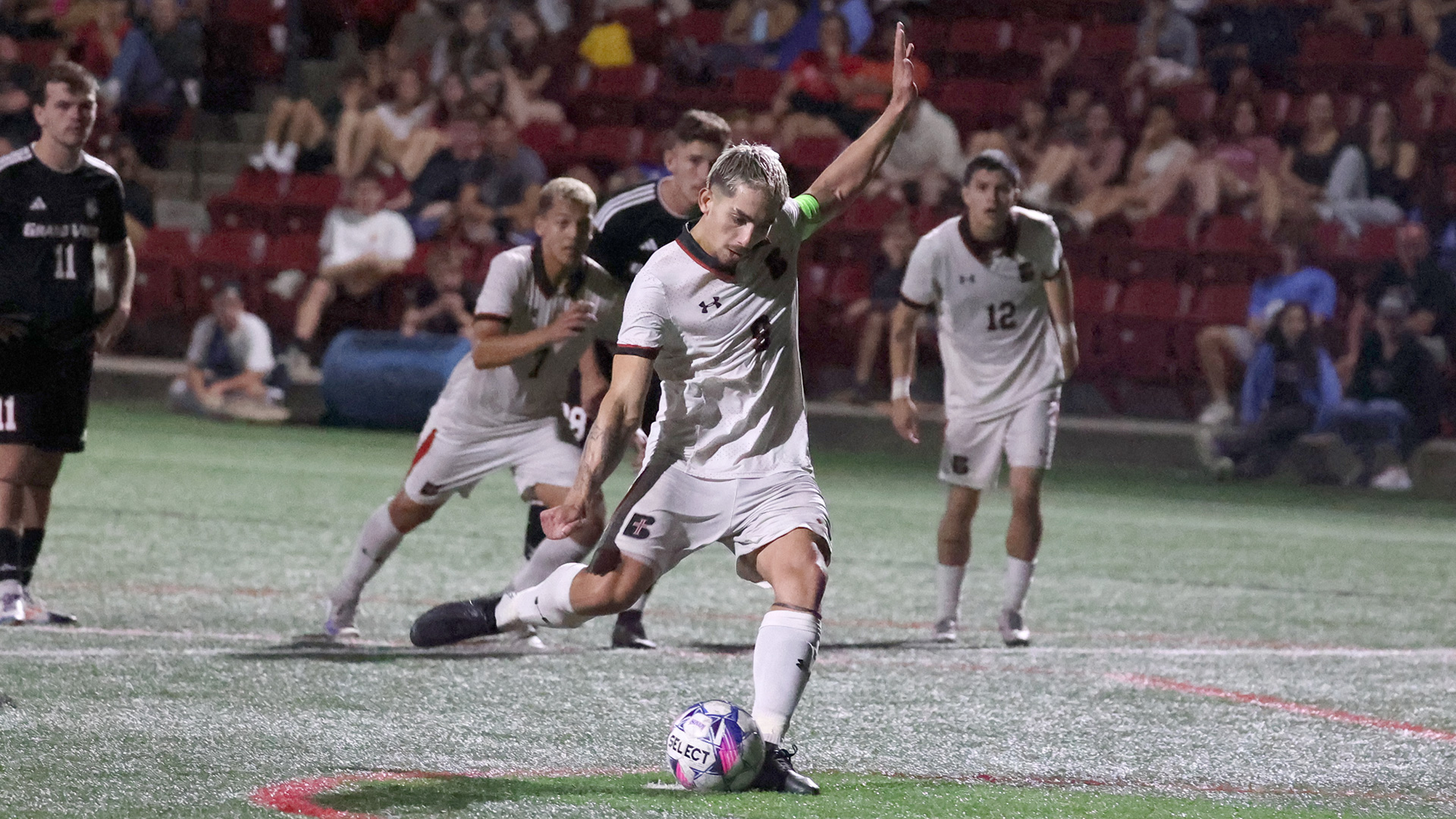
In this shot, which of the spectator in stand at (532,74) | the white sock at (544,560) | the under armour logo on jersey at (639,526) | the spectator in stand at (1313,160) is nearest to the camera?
the under armour logo on jersey at (639,526)

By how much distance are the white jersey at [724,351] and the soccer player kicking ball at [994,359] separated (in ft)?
9.15

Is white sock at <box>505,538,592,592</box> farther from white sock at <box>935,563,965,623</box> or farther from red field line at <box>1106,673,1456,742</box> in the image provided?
red field line at <box>1106,673,1456,742</box>

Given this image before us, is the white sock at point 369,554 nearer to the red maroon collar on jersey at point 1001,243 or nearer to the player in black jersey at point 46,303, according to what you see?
the player in black jersey at point 46,303

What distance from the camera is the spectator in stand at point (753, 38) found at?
19.5 metres

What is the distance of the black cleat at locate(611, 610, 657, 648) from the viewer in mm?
7586

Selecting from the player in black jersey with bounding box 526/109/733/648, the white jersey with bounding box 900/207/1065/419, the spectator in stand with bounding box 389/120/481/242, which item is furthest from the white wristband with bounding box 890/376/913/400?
the spectator in stand with bounding box 389/120/481/242

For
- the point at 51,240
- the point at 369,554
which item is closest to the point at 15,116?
the point at 51,240

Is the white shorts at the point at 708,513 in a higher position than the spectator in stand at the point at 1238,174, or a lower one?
lower

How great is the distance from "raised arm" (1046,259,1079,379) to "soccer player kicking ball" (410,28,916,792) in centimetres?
275

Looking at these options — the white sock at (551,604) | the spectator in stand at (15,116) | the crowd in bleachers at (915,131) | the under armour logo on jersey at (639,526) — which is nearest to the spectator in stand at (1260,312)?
the crowd in bleachers at (915,131)

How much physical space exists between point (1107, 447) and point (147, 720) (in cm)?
1068

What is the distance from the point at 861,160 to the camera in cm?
558

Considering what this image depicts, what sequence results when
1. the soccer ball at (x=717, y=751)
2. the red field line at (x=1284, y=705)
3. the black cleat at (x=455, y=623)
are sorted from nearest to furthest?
the soccer ball at (x=717, y=751) → the black cleat at (x=455, y=623) → the red field line at (x=1284, y=705)

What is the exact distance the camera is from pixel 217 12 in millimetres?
21234
